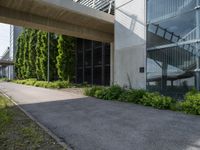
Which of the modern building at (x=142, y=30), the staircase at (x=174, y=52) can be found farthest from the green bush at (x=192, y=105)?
the staircase at (x=174, y=52)

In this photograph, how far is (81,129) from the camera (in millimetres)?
7203

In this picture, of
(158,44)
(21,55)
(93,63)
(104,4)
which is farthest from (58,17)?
(21,55)

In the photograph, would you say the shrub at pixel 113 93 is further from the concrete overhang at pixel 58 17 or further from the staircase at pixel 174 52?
the concrete overhang at pixel 58 17

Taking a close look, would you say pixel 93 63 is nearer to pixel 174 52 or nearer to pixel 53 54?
pixel 53 54

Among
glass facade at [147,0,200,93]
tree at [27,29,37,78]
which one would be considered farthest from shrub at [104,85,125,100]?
tree at [27,29,37,78]

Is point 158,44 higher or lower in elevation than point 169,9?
lower

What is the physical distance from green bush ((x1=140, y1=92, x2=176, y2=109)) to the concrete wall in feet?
9.56

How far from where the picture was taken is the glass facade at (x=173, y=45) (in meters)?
12.0

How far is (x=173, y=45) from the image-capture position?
13.2 m

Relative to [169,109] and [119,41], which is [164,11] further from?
[169,109]

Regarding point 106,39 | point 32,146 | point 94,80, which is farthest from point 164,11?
point 94,80

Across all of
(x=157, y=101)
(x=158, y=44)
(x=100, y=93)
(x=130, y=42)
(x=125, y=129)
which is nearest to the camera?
(x=125, y=129)

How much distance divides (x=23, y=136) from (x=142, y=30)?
11.0 metres

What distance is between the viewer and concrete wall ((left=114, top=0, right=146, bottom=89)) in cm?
1535
